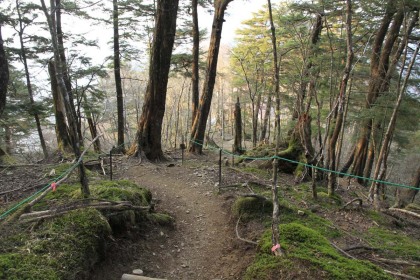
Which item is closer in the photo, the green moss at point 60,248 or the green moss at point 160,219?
the green moss at point 60,248

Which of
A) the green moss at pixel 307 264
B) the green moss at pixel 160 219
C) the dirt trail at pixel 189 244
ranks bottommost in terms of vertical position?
the dirt trail at pixel 189 244

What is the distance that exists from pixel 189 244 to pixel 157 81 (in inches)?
234

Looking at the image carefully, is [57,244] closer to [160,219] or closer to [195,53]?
[160,219]

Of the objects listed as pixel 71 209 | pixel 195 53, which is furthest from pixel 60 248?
pixel 195 53

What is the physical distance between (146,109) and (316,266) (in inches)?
298

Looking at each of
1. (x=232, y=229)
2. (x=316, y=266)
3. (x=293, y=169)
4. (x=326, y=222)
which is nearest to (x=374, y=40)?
(x=293, y=169)

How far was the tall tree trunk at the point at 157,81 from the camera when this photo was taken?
8.76 metres

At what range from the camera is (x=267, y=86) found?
17953 mm

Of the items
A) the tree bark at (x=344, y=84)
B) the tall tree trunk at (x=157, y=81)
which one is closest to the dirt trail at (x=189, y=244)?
the tall tree trunk at (x=157, y=81)

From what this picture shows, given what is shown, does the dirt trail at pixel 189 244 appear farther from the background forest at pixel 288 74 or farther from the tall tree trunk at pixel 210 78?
the tall tree trunk at pixel 210 78

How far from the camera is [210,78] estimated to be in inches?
451

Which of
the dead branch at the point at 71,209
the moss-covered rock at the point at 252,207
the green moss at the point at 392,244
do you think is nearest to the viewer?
the dead branch at the point at 71,209

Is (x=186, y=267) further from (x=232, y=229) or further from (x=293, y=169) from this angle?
(x=293, y=169)

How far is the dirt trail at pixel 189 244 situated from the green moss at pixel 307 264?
566 millimetres
